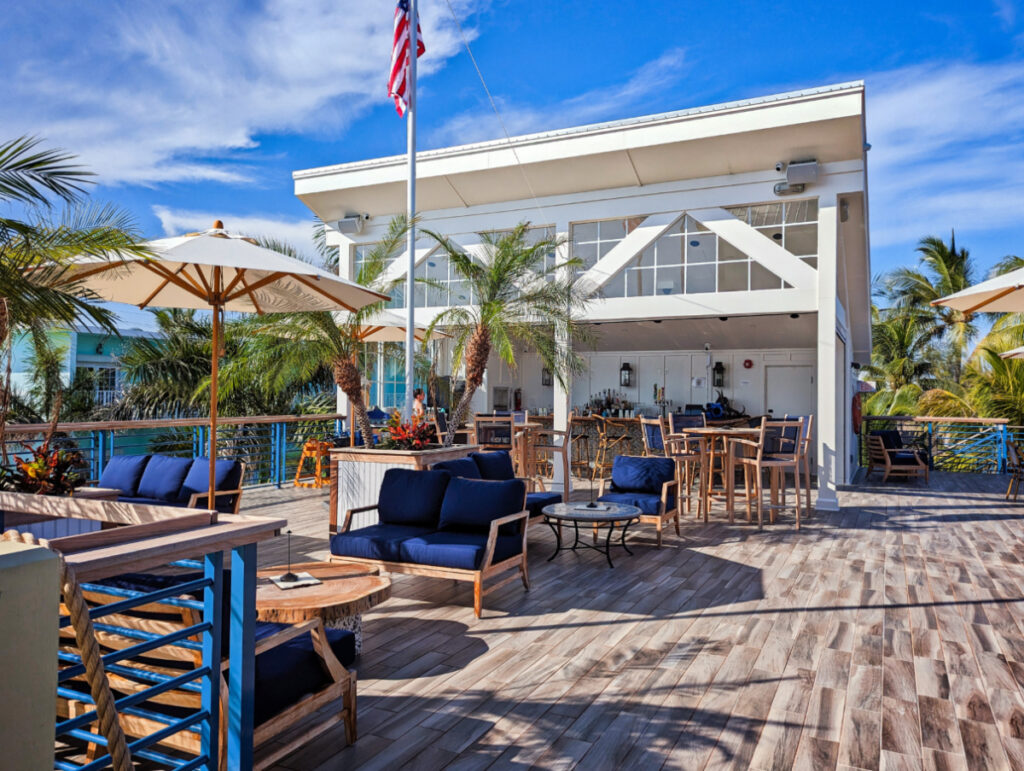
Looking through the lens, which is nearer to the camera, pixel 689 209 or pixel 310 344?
pixel 310 344

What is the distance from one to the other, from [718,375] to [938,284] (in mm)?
13641

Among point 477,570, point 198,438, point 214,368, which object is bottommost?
point 477,570

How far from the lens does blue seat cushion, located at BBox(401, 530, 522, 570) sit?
181 inches

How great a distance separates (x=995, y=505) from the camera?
9.70 metres

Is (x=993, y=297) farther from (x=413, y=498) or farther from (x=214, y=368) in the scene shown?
(x=214, y=368)

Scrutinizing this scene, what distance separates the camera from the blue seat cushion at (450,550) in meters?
4.60

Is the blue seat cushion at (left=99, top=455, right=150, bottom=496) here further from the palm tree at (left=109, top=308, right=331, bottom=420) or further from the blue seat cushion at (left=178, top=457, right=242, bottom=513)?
the palm tree at (left=109, top=308, right=331, bottom=420)

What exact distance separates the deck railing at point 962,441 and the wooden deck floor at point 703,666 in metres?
8.41

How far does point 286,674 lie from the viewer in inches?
106

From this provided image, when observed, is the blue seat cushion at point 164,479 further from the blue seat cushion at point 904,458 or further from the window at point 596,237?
the blue seat cushion at point 904,458

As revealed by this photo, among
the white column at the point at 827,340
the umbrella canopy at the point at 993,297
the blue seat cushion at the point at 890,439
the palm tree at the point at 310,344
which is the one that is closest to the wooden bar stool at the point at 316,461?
the palm tree at the point at 310,344

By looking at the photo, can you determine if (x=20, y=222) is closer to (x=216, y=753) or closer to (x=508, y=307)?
(x=216, y=753)

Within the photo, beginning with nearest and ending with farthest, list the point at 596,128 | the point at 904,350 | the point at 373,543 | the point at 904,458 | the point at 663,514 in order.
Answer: the point at 373,543 → the point at 663,514 → the point at 596,128 → the point at 904,458 → the point at 904,350

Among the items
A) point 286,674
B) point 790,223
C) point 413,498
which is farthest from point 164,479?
point 790,223
